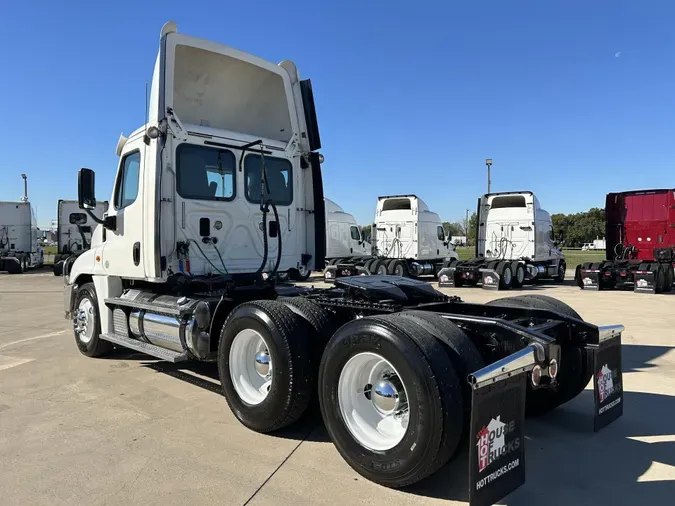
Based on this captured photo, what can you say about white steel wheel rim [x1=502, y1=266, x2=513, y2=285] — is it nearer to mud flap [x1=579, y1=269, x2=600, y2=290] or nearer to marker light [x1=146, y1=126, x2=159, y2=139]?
mud flap [x1=579, y1=269, x2=600, y2=290]

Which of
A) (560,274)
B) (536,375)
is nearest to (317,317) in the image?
(536,375)

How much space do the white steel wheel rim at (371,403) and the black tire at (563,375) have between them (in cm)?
137

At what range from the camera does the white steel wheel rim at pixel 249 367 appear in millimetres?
4469

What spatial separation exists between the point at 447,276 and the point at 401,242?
3413mm

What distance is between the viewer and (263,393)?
178 inches

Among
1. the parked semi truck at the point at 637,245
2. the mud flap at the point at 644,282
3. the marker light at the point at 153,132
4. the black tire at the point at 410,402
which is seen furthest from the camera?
the parked semi truck at the point at 637,245

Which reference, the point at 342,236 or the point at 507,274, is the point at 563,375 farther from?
the point at 342,236

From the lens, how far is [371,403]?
3.67m

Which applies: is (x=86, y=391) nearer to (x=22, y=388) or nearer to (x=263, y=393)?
(x=22, y=388)

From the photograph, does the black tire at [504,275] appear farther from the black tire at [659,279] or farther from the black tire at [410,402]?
the black tire at [410,402]

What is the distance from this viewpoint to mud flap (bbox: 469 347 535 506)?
108 inches

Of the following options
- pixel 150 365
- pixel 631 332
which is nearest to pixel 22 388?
pixel 150 365

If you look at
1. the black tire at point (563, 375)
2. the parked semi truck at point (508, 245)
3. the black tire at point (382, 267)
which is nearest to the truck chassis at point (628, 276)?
the parked semi truck at point (508, 245)

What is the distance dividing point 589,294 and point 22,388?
15.3 m
